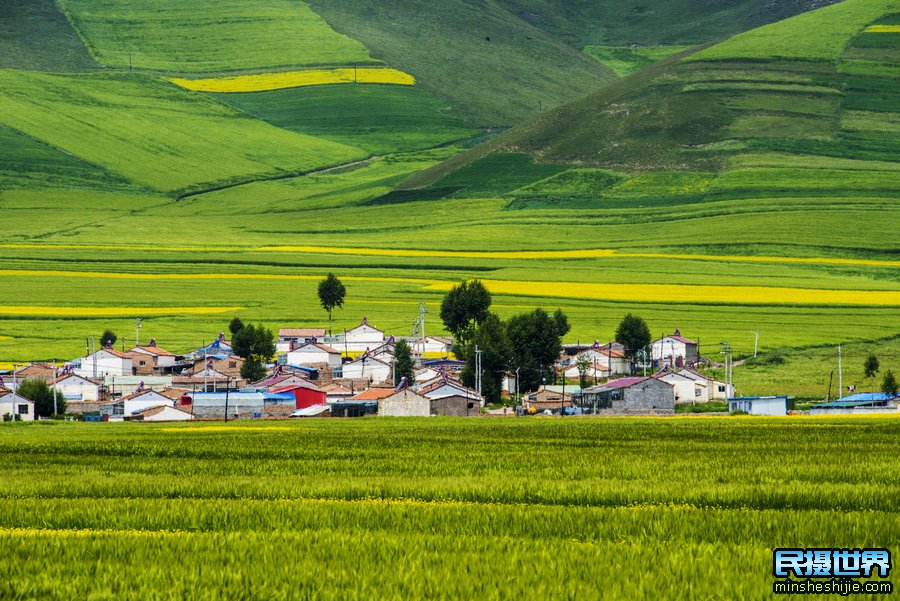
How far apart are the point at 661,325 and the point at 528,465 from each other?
104700mm

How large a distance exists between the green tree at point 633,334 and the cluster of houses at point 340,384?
5.02 ft

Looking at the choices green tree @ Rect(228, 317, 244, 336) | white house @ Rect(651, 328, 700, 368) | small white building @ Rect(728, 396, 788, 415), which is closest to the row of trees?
white house @ Rect(651, 328, 700, 368)

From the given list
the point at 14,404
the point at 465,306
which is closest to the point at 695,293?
the point at 465,306

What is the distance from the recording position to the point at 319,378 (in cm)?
13400

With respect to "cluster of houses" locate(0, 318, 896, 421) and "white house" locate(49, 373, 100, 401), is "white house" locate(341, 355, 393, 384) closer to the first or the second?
"cluster of houses" locate(0, 318, 896, 421)

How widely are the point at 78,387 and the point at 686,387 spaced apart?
53.4 metres

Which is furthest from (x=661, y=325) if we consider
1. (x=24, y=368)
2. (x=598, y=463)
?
(x=598, y=463)

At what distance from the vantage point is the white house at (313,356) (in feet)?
447

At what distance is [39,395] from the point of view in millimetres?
109000

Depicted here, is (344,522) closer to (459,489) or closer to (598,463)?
(459,489)

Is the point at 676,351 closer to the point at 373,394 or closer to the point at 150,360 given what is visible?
the point at 373,394

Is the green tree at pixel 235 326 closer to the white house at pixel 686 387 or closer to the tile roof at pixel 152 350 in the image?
the tile roof at pixel 152 350

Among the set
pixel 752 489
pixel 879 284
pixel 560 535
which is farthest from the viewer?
pixel 879 284

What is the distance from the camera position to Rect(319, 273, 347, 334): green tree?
145625 millimetres
